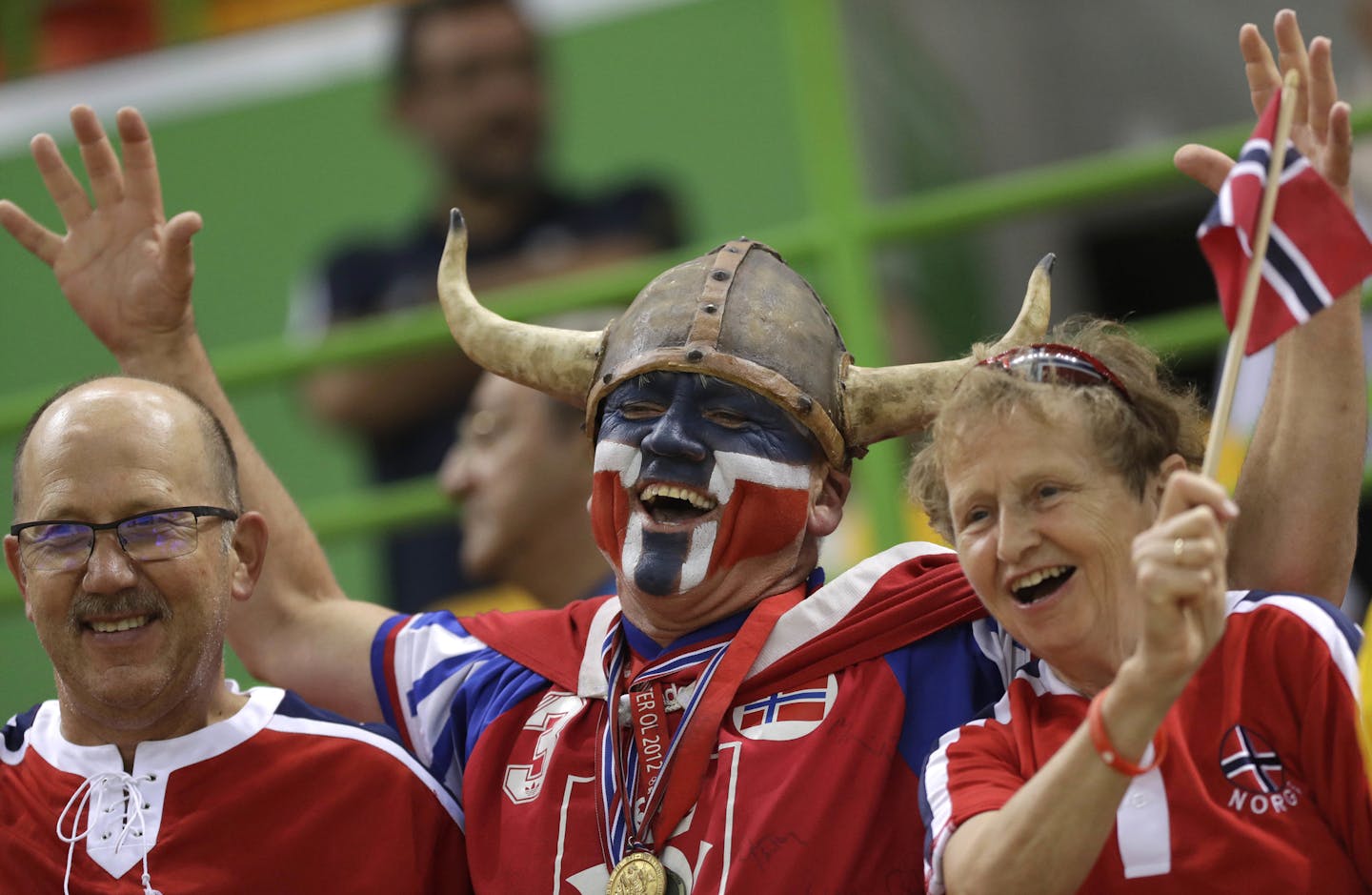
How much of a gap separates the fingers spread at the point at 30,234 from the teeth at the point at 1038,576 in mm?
1951

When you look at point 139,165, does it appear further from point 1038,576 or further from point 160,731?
point 1038,576

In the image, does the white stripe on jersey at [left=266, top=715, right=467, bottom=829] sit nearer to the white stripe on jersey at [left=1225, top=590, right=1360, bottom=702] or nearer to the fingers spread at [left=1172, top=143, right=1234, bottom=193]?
the white stripe on jersey at [left=1225, top=590, right=1360, bottom=702]

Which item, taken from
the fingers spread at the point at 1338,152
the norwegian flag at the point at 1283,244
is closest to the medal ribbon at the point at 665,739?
the norwegian flag at the point at 1283,244

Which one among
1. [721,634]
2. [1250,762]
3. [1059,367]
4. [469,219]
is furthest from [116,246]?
[469,219]

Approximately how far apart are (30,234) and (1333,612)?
238 centimetres

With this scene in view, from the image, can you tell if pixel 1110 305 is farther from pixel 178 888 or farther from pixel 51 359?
pixel 178 888

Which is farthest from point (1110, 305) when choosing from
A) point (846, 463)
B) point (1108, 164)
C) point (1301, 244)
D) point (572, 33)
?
point (1301, 244)

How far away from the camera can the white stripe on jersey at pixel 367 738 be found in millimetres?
3379

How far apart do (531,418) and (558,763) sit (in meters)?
2.08

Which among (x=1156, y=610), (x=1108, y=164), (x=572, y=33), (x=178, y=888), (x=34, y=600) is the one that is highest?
(x=572, y=33)

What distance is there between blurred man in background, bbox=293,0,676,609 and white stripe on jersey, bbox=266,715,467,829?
11.0ft

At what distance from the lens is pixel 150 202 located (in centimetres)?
378

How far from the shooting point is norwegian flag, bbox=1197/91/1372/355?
266 centimetres

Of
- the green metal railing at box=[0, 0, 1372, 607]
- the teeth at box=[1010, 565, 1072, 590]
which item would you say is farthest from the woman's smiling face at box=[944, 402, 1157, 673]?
the green metal railing at box=[0, 0, 1372, 607]
